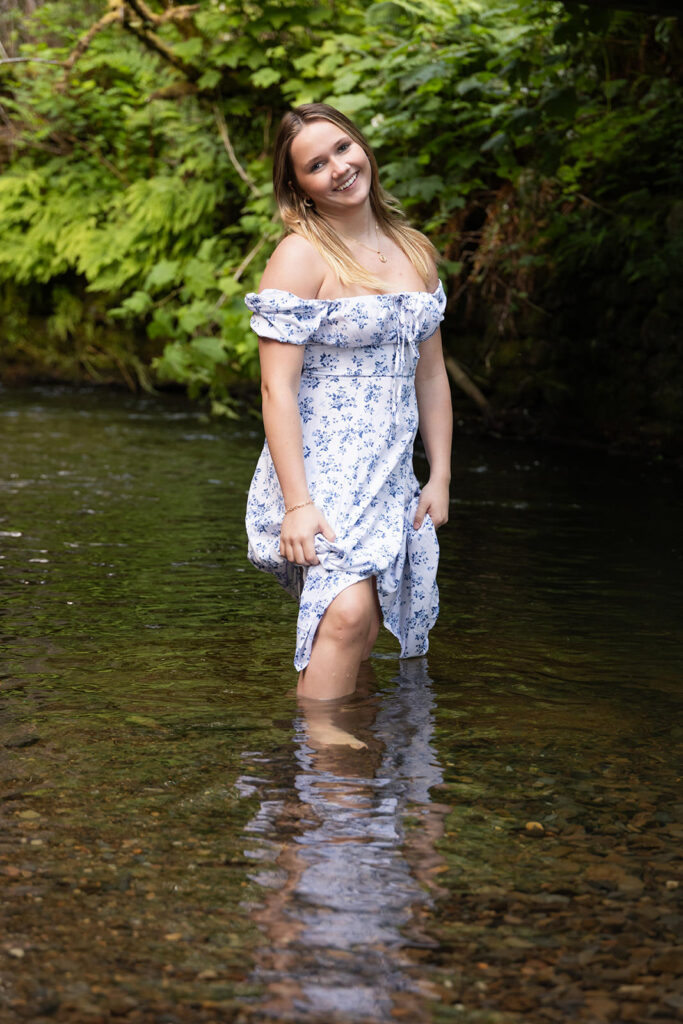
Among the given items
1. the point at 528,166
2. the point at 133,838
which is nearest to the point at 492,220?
the point at 528,166

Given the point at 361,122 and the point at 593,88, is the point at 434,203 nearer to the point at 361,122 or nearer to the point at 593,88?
the point at 361,122

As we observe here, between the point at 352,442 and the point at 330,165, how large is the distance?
2.29ft

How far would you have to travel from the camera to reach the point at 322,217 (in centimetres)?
325

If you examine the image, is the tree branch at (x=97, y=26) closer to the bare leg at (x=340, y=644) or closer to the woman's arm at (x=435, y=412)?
the woman's arm at (x=435, y=412)

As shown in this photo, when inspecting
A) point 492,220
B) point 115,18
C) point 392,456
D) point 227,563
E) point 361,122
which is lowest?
point 227,563

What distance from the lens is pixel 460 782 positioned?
9.23 feet

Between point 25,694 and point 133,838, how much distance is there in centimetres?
108

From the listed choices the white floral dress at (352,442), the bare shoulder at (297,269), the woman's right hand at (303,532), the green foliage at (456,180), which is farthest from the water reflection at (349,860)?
the green foliage at (456,180)

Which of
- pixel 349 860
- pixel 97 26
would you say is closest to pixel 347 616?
pixel 349 860

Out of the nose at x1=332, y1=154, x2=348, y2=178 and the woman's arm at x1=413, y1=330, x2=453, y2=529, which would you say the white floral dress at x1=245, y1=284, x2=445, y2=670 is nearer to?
the woman's arm at x1=413, y1=330, x2=453, y2=529

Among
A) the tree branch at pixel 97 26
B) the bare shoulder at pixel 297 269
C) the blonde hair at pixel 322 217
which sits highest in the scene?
the tree branch at pixel 97 26

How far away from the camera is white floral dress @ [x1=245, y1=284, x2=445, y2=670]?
3.11 metres

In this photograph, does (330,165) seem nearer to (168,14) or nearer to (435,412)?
(435,412)

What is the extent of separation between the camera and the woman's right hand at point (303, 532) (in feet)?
10.0
